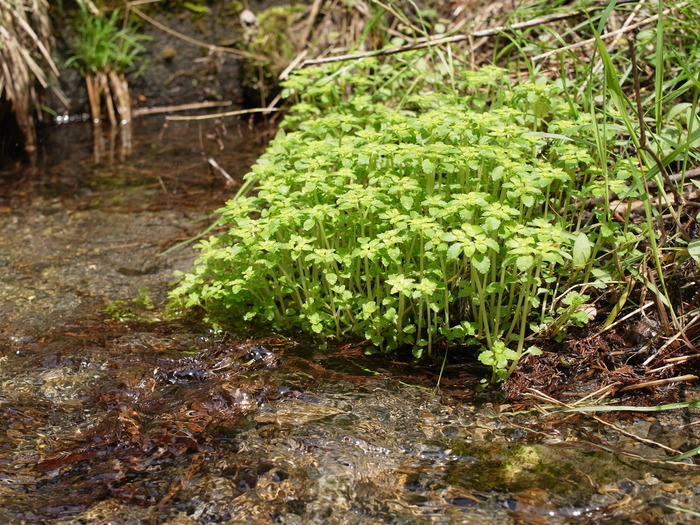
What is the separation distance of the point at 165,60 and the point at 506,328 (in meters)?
6.14

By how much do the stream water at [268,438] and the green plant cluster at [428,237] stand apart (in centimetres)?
21

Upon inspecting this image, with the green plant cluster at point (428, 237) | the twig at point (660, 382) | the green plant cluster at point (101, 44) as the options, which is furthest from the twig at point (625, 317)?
the green plant cluster at point (101, 44)

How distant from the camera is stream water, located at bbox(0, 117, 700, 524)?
6.61 ft

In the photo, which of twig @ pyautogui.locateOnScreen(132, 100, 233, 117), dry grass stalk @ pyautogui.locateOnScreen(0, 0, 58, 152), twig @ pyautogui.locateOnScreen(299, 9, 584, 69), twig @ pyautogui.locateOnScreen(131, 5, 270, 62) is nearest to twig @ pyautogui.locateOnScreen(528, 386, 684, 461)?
twig @ pyautogui.locateOnScreen(299, 9, 584, 69)

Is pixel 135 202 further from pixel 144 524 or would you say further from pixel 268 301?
pixel 144 524

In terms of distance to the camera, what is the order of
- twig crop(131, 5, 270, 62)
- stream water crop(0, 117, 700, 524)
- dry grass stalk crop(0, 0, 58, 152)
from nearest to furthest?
stream water crop(0, 117, 700, 524) < dry grass stalk crop(0, 0, 58, 152) < twig crop(131, 5, 270, 62)

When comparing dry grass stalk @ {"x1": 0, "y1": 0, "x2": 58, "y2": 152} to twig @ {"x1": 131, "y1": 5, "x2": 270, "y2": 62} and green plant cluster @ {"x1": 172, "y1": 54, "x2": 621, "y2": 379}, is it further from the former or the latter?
green plant cluster @ {"x1": 172, "y1": 54, "x2": 621, "y2": 379}

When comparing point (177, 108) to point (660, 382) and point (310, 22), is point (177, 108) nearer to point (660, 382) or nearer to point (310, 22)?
point (310, 22)

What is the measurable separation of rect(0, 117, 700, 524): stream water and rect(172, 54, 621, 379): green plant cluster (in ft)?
0.68

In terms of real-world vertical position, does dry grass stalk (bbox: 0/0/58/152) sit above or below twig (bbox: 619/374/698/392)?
above

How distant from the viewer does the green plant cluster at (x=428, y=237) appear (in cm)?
255

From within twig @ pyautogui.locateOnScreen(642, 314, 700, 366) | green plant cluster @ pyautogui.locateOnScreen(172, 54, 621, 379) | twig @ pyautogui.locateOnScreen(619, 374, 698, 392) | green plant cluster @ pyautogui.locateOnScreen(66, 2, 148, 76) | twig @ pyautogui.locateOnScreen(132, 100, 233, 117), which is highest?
green plant cluster @ pyautogui.locateOnScreen(66, 2, 148, 76)

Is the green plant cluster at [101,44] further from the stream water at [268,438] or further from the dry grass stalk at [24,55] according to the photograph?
the stream water at [268,438]

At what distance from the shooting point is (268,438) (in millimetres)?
2346
